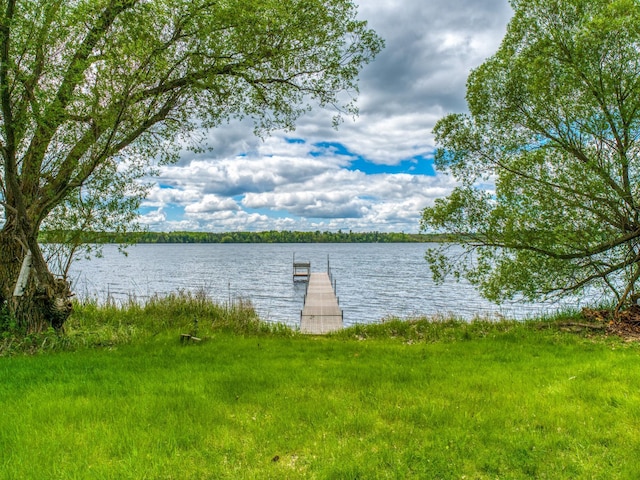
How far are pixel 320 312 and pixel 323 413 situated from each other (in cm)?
1690

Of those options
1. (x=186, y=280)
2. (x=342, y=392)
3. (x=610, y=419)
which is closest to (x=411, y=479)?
(x=342, y=392)

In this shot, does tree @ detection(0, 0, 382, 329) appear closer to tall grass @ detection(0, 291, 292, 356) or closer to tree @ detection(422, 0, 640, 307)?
tall grass @ detection(0, 291, 292, 356)

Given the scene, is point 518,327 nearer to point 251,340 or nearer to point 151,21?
point 251,340

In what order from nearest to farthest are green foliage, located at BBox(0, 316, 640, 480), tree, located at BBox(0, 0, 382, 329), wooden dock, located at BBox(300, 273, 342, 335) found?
1. green foliage, located at BBox(0, 316, 640, 480)
2. tree, located at BBox(0, 0, 382, 329)
3. wooden dock, located at BBox(300, 273, 342, 335)

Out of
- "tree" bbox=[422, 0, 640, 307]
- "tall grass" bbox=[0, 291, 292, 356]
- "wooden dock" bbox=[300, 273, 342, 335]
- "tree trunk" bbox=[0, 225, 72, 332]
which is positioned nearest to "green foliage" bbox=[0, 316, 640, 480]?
"tall grass" bbox=[0, 291, 292, 356]

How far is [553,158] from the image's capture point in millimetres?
11031

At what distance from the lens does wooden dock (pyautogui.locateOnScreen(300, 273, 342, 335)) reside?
17.5m

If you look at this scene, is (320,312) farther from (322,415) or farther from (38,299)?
(322,415)

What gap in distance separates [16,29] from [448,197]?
10647 millimetres

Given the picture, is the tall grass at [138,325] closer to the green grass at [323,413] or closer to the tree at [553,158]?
the green grass at [323,413]

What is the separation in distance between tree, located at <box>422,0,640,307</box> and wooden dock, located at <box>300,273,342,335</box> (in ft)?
19.4

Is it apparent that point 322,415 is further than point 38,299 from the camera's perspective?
No

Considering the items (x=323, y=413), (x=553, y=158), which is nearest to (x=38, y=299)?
(x=323, y=413)

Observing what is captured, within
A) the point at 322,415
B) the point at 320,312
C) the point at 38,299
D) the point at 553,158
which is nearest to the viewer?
the point at 322,415
